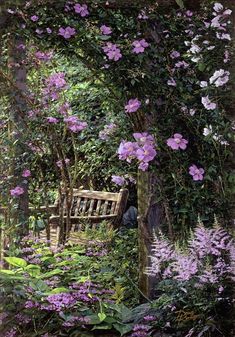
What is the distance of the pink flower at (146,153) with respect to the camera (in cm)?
281

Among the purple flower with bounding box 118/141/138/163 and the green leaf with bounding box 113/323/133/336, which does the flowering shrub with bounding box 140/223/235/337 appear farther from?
the purple flower with bounding box 118/141/138/163

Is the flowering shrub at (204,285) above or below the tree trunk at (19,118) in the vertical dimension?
below

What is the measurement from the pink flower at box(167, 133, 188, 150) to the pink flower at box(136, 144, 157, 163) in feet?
0.31

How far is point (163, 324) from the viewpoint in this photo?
2.46 meters

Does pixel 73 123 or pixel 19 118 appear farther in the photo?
pixel 73 123

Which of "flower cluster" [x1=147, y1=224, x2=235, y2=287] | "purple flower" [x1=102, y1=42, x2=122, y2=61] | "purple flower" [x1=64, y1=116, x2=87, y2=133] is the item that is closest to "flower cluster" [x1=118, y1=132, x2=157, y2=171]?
"purple flower" [x1=102, y1=42, x2=122, y2=61]

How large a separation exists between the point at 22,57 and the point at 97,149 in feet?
4.19

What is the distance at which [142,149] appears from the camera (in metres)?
2.84

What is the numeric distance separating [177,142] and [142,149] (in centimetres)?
19

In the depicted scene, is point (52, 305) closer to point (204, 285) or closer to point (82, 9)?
point (204, 285)

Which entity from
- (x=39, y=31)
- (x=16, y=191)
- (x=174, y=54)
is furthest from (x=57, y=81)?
(x=174, y=54)

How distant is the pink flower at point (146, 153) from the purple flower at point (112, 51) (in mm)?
494

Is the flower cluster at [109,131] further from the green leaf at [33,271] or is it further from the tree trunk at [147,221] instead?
the green leaf at [33,271]

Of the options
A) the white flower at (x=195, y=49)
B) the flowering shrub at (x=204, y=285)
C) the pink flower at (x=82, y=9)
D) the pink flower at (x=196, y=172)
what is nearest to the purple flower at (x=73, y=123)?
the pink flower at (x=82, y=9)
